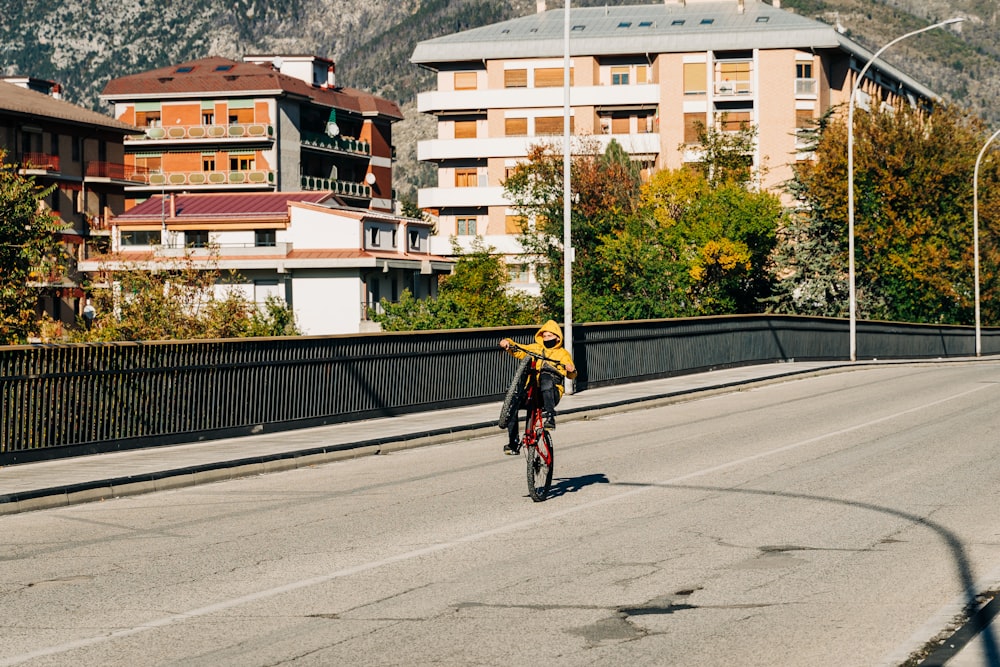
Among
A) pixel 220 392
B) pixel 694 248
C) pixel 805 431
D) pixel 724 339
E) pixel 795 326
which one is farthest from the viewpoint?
pixel 694 248

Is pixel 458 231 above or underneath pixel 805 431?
above

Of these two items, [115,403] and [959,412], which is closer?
[115,403]

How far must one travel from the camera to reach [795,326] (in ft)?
138

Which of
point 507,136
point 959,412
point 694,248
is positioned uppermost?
point 507,136

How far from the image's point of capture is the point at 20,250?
1196 inches

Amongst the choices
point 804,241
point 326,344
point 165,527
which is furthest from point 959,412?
point 804,241

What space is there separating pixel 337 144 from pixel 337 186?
11.1ft

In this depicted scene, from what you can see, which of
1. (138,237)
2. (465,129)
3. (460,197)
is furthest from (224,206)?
(465,129)

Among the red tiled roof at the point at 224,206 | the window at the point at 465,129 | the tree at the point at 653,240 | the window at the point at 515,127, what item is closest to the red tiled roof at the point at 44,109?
the red tiled roof at the point at 224,206

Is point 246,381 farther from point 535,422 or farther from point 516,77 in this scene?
point 516,77

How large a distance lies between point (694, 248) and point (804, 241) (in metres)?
9.09

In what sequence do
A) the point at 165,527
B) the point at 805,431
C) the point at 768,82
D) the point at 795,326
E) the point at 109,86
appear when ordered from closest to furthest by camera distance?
the point at 165,527, the point at 805,431, the point at 795,326, the point at 768,82, the point at 109,86

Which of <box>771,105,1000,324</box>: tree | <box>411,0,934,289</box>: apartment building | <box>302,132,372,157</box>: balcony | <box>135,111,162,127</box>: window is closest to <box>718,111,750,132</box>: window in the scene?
<box>411,0,934,289</box>: apartment building

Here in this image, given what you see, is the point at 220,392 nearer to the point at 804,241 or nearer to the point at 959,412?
the point at 959,412
